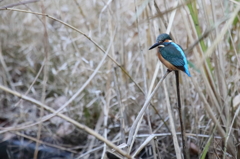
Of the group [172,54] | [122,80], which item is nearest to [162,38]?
[172,54]

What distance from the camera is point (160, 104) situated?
87.1 inches

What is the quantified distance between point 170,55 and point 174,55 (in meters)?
0.02

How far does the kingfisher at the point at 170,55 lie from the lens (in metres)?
1.34

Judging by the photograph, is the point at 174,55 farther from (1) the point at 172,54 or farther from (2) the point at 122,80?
(2) the point at 122,80

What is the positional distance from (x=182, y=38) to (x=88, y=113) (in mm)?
1016

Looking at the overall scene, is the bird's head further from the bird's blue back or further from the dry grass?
the dry grass

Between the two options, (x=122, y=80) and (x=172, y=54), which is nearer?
(x=172, y=54)

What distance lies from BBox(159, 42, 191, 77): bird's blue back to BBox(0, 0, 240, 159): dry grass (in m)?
0.09

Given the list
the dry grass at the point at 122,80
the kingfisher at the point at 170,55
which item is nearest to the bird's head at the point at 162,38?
the kingfisher at the point at 170,55

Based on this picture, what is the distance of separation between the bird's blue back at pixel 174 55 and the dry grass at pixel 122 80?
0.09m

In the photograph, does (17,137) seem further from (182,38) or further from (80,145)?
(182,38)

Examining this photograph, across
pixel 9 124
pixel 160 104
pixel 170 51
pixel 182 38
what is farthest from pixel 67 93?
pixel 170 51

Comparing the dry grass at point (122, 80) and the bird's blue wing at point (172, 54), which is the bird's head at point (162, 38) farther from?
the dry grass at point (122, 80)

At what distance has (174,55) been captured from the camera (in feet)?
4.39
